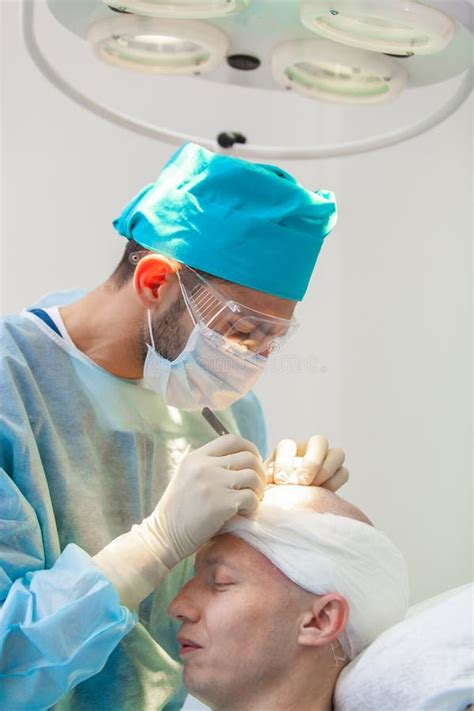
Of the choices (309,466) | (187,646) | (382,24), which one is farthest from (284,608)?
(382,24)

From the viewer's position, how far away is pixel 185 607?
162cm

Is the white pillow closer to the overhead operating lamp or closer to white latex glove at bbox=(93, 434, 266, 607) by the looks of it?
white latex glove at bbox=(93, 434, 266, 607)

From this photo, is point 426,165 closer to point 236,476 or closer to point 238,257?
point 238,257

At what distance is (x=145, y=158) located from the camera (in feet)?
9.37

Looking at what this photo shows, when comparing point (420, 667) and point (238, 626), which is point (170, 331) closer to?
point (238, 626)

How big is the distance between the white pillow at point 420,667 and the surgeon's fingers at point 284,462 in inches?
14.0

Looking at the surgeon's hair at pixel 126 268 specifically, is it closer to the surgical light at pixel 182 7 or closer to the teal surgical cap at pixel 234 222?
the teal surgical cap at pixel 234 222

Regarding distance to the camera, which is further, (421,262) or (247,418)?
(421,262)

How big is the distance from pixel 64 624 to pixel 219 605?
0.29m

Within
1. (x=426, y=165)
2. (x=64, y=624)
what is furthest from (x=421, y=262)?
(x=64, y=624)

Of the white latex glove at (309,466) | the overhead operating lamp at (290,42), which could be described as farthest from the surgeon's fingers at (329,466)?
the overhead operating lamp at (290,42)

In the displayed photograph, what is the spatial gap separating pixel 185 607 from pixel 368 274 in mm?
1443

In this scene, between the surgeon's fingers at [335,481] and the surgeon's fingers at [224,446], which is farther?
the surgeon's fingers at [335,481]

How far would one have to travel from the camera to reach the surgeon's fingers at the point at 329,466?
1805 mm
